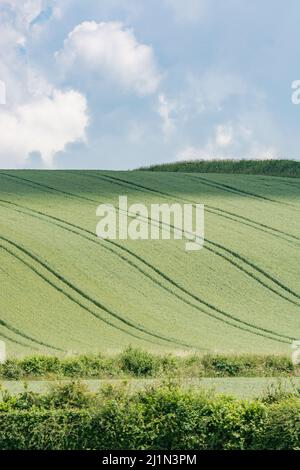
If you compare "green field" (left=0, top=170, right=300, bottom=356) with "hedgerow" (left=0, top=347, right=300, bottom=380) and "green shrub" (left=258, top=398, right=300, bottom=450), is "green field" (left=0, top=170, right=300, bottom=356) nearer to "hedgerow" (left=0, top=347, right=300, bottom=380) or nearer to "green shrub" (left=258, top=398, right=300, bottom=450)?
"hedgerow" (left=0, top=347, right=300, bottom=380)

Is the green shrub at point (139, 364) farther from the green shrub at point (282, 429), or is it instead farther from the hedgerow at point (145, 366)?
the green shrub at point (282, 429)

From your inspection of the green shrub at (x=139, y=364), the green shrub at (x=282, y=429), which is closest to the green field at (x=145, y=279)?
the green shrub at (x=139, y=364)

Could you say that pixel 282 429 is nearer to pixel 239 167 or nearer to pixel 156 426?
pixel 156 426

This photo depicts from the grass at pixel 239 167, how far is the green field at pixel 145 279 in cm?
1184

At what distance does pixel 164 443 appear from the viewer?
1385 centimetres

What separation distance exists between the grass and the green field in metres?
11.8

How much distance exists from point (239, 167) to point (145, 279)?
28780mm

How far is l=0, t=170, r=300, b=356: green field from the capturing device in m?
30.8

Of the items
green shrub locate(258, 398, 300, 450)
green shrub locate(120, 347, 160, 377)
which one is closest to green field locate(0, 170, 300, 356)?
green shrub locate(120, 347, 160, 377)

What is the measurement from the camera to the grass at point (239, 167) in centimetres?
6241

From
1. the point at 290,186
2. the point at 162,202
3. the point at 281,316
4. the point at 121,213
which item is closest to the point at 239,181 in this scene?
the point at 290,186

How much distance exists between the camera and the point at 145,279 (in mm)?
36688

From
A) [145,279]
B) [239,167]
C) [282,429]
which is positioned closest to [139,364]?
[282,429]
